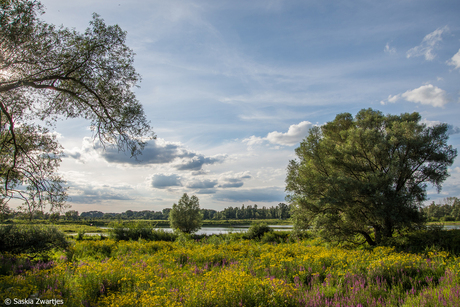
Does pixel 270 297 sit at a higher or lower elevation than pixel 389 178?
lower

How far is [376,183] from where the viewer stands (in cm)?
1565

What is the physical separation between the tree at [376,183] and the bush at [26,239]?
1450 cm

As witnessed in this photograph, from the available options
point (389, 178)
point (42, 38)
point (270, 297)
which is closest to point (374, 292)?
point (270, 297)

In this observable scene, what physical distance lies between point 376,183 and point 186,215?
31.3 m

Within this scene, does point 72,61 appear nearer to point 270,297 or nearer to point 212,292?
point 212,292

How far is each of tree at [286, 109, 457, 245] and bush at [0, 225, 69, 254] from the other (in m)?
14.5

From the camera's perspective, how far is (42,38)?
1020cm

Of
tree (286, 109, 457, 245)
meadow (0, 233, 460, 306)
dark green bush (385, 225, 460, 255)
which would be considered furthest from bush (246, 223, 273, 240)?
meadow (0, 233, 460, 306)

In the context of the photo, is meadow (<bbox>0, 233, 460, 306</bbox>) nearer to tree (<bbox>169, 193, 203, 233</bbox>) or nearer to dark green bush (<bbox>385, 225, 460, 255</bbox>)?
dark green bush (<bbox>385, 225, 460, 255</bbox>)

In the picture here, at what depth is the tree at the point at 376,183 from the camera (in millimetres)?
16000

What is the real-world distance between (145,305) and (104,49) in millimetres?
11028

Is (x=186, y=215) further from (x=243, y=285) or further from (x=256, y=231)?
(x=243, y=285)

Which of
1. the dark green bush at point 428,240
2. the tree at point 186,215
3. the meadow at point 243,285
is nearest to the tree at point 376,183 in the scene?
the dark green bush at point 428,240

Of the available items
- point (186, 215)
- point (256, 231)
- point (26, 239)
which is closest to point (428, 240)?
point (256, 231)
